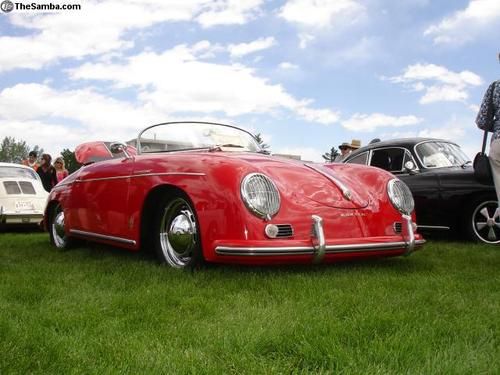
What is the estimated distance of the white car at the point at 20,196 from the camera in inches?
347

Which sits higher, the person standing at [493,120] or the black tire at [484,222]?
the person standing at [493,120]

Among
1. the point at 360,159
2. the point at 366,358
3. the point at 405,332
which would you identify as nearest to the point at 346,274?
the point at 405,332

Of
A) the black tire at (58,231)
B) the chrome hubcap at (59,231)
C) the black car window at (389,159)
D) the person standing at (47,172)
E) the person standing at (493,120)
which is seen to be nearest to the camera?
the person standing at (493,120)

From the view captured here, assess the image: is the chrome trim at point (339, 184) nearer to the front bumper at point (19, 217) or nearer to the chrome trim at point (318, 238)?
the chrome trim at point (318, 238)

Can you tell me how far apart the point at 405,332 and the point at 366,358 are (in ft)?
1.19

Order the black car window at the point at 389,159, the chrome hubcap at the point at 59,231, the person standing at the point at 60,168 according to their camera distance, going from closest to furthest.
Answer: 1. the chrome hubcap at the point at 59,231
2. the black car window at the point at 389,159
3. the person standing at the point at 60,168

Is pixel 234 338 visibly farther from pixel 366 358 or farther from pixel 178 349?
pixel 366 358

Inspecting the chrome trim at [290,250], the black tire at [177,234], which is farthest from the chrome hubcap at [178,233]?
the chrome trim at [290,250]

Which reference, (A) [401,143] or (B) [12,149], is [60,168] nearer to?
(A) [401,143]

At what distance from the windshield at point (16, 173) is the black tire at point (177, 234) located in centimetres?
632

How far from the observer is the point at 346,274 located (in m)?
3.74

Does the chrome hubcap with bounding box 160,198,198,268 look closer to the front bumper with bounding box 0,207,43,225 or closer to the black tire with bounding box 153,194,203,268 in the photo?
the black tire with bounding box 153,194,203,268

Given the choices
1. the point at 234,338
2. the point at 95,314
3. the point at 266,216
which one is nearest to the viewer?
the point at 234,338

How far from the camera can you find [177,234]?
4102mm
